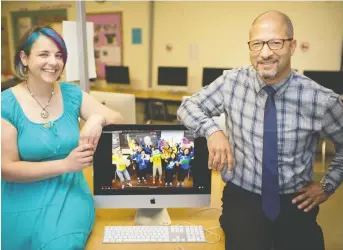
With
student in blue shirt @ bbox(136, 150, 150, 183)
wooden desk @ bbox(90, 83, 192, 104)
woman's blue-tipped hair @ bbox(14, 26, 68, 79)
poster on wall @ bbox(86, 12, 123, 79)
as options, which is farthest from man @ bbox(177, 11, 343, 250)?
poster on wall @ bbox(86, 12, 123, 79)

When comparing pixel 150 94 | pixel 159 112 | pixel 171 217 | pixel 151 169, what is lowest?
pixel 159 112

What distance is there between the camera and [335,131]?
1476 millimetres

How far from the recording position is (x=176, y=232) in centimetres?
138

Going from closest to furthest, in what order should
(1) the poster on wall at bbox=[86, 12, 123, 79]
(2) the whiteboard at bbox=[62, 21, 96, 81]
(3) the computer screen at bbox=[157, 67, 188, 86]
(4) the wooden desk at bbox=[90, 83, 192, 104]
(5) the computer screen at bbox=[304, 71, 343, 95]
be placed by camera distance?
1. (2) the whiteboard at bbox=[62, 21, 96, 81]
2. (5) the computer screen at bbox=[304, 71, 343, 95]
3. (4) the wooden desk at bbox=[90, 83, 192, 104]
4. (3) the computer screen at bbox=[157, 67, 188, 86]
5. (1) the poster on wall at bbox=[86, 12, 123, 79]

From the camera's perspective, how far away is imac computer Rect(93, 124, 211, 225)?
1.44 metres

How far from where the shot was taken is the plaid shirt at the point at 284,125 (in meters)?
1.45

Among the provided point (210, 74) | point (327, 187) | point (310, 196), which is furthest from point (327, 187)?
point (210, 74)

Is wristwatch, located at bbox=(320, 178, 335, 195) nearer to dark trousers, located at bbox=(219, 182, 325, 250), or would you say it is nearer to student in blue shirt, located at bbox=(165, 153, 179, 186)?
dark trousers, located at bbox=(219, 182, 325, 250)

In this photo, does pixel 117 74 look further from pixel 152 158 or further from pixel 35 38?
pixel 152 158

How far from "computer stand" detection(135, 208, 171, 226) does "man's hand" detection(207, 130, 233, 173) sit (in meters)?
0.35

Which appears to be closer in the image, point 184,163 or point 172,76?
point 184,163

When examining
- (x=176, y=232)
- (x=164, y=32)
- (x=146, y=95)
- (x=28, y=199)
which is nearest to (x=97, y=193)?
(x=28, y=199)

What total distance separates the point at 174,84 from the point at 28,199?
4614mm

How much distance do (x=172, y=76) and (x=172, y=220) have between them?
4.49 m
